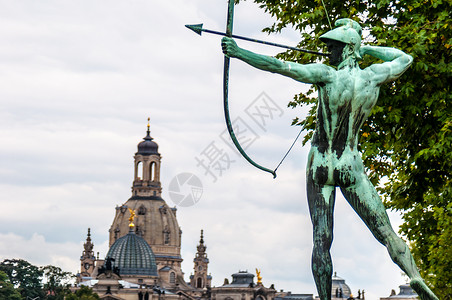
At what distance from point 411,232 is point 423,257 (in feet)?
2.72

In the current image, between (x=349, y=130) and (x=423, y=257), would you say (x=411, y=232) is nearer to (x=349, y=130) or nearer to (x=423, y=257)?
(x=423, y=257)

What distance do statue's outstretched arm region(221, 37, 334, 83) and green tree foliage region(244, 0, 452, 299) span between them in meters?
9.79

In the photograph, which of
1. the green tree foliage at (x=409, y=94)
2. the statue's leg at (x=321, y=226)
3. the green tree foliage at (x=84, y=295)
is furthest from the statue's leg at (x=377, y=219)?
the green tree foliage at (x=84, y=295)

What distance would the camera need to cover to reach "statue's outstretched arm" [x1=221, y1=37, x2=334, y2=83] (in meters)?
12.1

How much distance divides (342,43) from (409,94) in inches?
412

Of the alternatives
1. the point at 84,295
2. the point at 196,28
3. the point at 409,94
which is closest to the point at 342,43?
the point at 196,28

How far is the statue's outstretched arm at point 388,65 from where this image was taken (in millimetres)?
12896

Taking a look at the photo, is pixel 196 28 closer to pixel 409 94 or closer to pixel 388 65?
pixel 388 65

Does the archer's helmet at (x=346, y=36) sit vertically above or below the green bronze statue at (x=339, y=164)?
above

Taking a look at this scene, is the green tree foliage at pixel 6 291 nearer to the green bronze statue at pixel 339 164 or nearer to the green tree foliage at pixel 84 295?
the green tree foliage at pixel 84 295

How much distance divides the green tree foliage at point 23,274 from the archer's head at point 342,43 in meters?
159

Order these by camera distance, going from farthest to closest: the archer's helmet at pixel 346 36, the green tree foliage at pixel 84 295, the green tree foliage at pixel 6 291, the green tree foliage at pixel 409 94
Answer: the green tree foliage at pixel 84 295 → the green tree foliage at pixel 6 291 → the green tree foliage at pixel 409 94 → the archer's helmet at pixel 346 36

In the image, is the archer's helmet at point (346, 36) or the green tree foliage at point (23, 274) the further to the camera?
the green tree foliage at point (23, 274)

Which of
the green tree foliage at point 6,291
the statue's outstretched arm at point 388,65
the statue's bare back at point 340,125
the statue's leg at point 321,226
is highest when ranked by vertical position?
the green tree foliage at point 6,291
